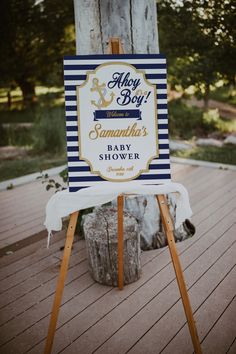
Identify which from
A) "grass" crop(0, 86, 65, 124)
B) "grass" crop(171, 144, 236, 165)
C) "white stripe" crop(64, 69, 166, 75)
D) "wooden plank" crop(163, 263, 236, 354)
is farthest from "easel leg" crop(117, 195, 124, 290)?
"grass" crop(0, 86, 65, 124)

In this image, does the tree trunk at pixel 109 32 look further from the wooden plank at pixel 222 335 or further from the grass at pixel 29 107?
the grass at pixel 29 107

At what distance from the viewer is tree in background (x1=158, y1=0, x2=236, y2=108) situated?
18.7 feet

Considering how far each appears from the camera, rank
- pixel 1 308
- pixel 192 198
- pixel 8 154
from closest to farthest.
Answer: pixel 1 308 < pixel 192 198 < pixel 8 154

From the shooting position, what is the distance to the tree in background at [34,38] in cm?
925

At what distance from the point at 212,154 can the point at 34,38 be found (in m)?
6.67

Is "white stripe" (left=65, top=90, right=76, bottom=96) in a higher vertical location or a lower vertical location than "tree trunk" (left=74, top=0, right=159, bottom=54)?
lower

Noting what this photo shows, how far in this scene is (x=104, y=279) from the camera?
2631 millimetres

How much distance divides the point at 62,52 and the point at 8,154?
4503 mm

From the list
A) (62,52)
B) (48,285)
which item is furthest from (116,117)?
(62,52)

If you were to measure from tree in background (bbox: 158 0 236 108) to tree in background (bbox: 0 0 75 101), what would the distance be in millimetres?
3162

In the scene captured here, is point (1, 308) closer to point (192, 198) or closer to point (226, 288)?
point (226, 288)

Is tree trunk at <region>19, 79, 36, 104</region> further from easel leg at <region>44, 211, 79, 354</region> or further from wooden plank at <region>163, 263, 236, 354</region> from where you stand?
easel leg at <region>44, 211, 79, 354</region>

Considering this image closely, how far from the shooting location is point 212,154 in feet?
21.1

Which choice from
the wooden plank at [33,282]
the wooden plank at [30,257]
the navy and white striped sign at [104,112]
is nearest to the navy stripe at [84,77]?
the navy and white striped sign at [104,112]
